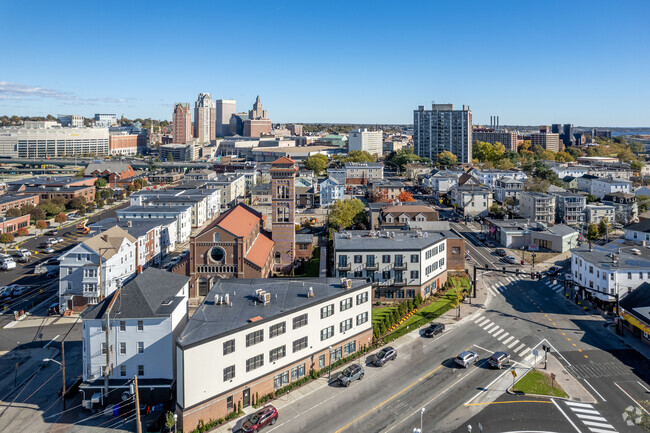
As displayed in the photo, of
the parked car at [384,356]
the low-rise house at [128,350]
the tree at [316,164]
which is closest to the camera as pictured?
the low-rise house at [128,350]

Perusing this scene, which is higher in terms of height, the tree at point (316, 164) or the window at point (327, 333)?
the tree at point (316, 164)

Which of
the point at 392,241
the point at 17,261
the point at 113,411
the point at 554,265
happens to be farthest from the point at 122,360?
the point at 554,265

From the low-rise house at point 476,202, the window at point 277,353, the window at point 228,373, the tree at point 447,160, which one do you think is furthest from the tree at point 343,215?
the tree at point 447,160

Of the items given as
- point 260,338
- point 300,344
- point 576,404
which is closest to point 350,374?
point 300,344

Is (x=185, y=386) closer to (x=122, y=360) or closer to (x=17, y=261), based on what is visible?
(x=122, y=360)

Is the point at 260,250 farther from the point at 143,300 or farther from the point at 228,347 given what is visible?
the point at 228,347

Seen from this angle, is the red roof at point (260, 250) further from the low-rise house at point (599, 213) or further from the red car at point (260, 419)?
the low-rise house at point (599, 213)

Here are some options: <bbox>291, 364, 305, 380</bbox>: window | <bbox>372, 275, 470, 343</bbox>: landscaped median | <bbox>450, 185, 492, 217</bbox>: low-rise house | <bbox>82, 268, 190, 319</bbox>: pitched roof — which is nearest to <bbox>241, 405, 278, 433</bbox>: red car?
<bbox>291, 364, 305, 380</bbox>: window
